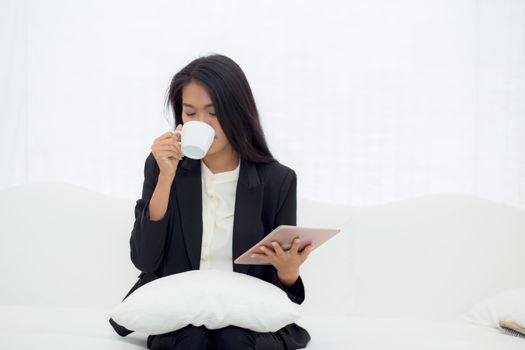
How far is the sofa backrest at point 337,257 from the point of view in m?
2.13

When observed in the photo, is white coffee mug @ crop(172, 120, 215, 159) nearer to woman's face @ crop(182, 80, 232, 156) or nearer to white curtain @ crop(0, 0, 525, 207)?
woman's face @ crop(182, 80, 232, 156)

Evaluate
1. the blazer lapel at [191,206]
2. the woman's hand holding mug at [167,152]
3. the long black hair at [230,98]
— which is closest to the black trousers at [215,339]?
the blazer lapel at [191,206]

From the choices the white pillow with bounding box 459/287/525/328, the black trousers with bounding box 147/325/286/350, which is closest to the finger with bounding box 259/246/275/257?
the black trousers with bounding box 147/325/286/350

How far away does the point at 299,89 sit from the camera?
2.52m

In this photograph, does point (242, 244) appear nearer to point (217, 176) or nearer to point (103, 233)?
point (217, 176)

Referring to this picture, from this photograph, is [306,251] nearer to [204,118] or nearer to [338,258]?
[204,118]

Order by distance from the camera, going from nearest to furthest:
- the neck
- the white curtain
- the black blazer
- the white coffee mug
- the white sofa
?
the white coffee mug → the black blazer → the neck → the white sofa → the white curtain

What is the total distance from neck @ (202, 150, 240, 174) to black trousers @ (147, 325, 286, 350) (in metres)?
0.50

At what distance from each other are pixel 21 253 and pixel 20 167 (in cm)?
53

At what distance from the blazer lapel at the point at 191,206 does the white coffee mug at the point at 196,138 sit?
191 millimetres

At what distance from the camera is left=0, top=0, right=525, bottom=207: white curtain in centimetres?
252

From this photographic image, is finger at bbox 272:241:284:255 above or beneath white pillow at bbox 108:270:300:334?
above

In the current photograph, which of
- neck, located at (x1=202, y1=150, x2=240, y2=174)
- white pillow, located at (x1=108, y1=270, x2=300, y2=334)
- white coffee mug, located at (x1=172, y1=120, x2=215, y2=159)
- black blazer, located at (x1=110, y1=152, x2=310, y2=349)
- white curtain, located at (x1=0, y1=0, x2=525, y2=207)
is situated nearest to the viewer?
white pillow, located at (x1=108, y1=270, x2=300, y2=334)

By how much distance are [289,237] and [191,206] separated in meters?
0.34
